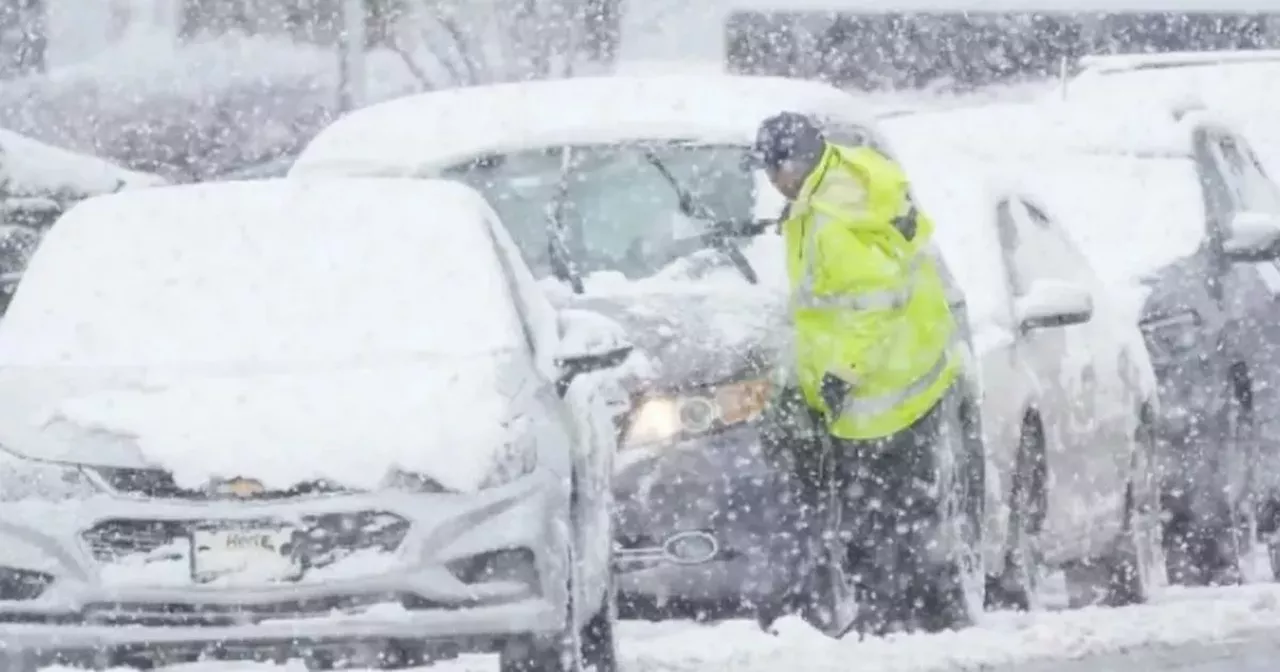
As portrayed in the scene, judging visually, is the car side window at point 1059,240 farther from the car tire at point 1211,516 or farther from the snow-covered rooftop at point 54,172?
the snow-covered rooftop at point 54,172

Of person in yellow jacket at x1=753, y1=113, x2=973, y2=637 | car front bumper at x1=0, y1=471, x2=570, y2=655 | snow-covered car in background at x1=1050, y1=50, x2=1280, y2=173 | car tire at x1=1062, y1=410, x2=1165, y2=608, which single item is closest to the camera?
car front bumper at x1=0, y1=471, x2=570, y2=655

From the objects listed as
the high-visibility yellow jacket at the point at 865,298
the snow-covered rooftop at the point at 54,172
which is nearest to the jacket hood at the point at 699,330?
the high-visibility yellow jacket at the point at 865,298

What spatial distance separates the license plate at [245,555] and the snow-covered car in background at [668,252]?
1005mm

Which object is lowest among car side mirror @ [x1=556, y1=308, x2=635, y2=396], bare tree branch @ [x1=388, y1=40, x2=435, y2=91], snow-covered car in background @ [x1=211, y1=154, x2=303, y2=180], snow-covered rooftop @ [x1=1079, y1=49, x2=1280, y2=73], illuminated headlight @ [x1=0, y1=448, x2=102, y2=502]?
illuminated headlight @ [x1=0, y1=448, x2=102, y2=502]

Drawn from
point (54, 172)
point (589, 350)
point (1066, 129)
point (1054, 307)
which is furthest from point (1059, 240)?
point (54, 172)

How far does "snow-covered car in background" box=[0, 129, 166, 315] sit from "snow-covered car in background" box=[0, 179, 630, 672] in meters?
3.41

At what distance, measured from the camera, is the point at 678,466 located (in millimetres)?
5367

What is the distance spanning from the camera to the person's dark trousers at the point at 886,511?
577 centimetres

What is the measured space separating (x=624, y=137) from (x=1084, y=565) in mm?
1903

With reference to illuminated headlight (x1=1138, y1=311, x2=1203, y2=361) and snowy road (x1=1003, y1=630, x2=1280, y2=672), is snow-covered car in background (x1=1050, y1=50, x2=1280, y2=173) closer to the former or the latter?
illuminated headlight (x1=1138, y1=311, x2=1203, y2=361)

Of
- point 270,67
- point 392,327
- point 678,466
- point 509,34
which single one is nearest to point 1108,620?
point 678,466

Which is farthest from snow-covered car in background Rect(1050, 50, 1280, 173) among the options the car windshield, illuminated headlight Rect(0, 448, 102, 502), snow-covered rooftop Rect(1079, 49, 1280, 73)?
illuminated headlight Rect(0, 448, 102, 502)

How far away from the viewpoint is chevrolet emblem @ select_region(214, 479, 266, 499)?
4.61m

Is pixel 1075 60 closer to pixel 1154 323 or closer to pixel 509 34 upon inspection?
pixel 1154 323
